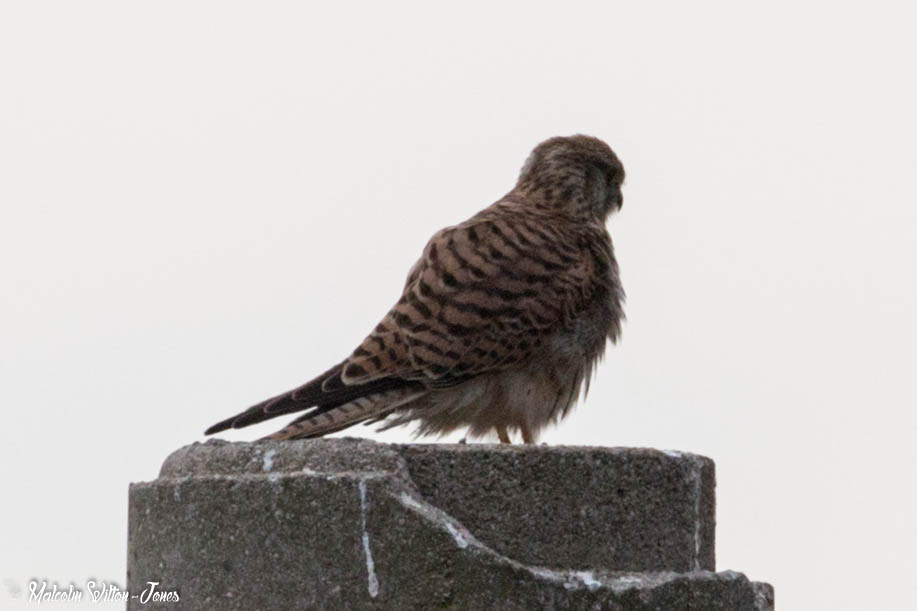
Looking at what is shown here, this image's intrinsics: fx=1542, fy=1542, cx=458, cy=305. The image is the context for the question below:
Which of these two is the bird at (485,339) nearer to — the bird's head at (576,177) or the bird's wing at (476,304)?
the bird's wing at (476,304)

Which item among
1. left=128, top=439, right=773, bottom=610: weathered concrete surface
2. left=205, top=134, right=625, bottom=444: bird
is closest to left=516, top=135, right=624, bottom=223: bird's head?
left=205, top=134, right=625, bottom=444: bird

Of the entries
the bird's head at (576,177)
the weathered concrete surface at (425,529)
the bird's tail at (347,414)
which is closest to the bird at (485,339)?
the bird's tail at (347,414)

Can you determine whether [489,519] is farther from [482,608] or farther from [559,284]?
[559,284]

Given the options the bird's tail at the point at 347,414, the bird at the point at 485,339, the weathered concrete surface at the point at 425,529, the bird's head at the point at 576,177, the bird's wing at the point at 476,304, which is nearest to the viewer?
the weathered concrete surface at the point at 425,529

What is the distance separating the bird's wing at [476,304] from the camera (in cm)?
491

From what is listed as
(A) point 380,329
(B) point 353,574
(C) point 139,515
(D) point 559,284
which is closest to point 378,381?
(A) point 380,329

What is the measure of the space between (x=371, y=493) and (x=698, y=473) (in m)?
0.87

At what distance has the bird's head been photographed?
6230 millimetres

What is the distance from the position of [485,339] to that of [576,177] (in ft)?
4.81

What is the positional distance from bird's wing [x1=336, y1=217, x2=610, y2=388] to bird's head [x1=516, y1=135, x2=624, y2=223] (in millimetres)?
→ 582

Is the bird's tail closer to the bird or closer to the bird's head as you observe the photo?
the bird

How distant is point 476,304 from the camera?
512 centimetres

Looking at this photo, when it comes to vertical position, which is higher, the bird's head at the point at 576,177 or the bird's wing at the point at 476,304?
the bird's head at the point at 576,177

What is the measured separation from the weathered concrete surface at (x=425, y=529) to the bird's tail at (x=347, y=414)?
85cm
